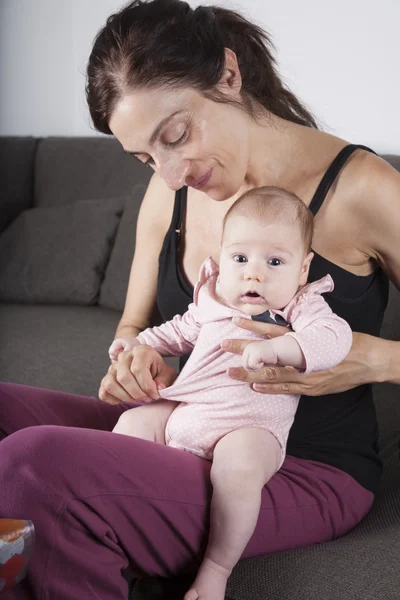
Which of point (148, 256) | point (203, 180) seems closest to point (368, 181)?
point (203, 180)

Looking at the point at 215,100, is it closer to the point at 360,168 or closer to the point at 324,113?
the point at 360,168

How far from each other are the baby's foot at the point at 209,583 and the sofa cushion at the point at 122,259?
171 centimetres

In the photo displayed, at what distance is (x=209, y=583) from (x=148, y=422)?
302 millimetres

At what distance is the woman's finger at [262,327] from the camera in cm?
118

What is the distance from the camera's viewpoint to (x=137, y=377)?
1272 mm

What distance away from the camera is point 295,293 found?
124 cm

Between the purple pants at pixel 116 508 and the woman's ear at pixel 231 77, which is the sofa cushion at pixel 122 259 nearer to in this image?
the woman's ear at pixel 231 77

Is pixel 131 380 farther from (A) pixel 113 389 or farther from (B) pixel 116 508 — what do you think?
(B) pixel 116 508

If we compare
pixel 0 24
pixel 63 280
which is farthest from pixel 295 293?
pixel 0 24

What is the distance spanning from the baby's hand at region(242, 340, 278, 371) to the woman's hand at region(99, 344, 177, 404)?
231mm

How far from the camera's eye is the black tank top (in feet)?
4.36

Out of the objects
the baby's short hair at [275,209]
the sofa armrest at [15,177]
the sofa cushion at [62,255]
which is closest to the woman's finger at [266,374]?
the baby's short hair at [275,209]

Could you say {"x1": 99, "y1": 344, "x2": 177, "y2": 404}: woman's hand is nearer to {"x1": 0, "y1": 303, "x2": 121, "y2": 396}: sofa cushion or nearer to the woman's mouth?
the woman's mouth

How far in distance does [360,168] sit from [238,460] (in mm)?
577
